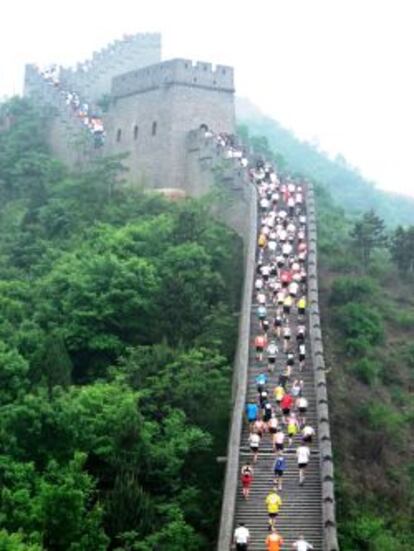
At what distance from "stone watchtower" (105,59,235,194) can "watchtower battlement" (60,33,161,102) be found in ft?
34.6

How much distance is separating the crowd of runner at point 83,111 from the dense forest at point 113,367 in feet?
16.2

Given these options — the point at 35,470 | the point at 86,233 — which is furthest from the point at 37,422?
the point at 86,233

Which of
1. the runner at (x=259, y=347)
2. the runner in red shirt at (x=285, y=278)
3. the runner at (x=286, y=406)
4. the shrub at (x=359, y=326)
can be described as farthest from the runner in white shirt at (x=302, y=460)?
the runner in red shirt at (x=285, y=278)

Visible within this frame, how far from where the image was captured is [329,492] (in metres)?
25.4

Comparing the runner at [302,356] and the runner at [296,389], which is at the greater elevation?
the runner at [302,356]

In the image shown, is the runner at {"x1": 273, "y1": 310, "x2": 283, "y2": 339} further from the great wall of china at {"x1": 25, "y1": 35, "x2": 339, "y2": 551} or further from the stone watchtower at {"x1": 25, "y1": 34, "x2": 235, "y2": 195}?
the stone watchtower at {"x1": 25, "y1": 34, "x2": 235, "y2": 195}

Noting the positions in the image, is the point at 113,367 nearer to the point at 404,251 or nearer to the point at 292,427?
the point at 292,427

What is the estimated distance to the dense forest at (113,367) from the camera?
25.8 metres

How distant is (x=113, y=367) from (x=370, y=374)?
7.71m

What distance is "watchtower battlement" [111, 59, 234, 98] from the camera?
49.8 metres

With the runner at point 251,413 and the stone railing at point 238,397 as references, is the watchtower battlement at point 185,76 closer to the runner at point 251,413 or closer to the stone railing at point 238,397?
the stone railing at point 238,397

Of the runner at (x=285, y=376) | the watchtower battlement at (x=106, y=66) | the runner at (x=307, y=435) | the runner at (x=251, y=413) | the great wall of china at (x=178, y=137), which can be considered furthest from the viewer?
the watchtower battlement at (x=106, y=66)

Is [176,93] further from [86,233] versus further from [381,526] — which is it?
[381,526]

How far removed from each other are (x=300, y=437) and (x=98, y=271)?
1210 centimetres
